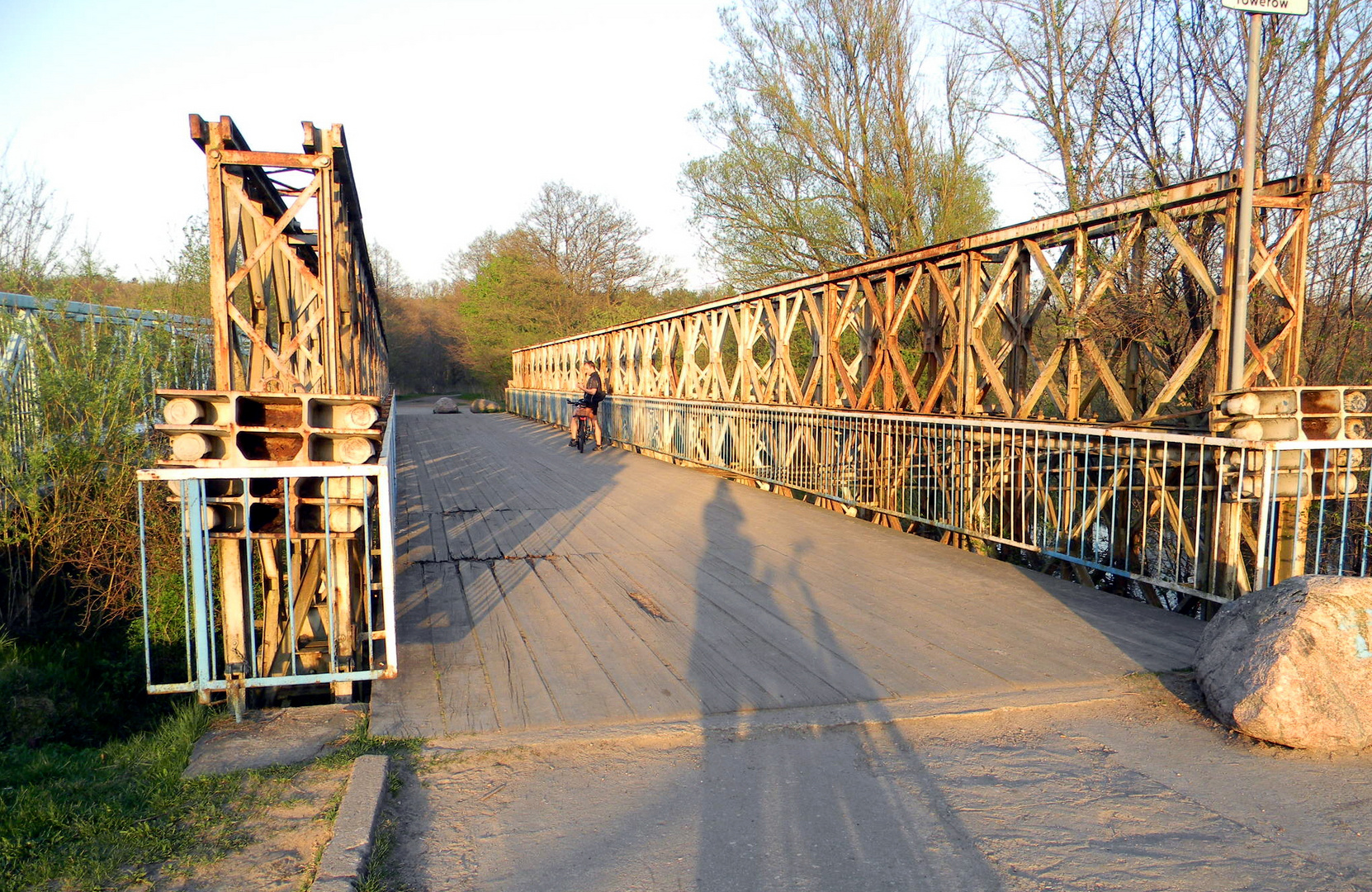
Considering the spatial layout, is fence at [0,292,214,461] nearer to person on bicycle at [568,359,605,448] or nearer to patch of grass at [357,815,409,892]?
patch of grass at [357,815,409,892]

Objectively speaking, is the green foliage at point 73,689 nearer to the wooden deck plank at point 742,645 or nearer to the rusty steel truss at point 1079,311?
the wooden deck plank at point 742,645

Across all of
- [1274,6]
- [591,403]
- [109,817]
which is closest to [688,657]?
[109,817]

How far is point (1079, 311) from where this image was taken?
7020 millimetres

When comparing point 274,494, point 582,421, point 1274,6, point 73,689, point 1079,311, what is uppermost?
point 1274,6

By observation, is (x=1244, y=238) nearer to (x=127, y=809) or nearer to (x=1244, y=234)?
(x=1244, y=234)

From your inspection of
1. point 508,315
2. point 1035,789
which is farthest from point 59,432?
point 508,315

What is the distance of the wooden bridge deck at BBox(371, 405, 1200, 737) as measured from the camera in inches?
169

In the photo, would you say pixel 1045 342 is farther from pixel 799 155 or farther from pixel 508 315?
pixel 508 315

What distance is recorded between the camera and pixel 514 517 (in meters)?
9.53

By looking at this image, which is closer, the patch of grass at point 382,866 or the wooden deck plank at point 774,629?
the patch of grass at point 382,866

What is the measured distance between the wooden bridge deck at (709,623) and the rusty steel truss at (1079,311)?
167 cm

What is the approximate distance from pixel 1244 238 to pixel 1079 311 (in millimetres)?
1694

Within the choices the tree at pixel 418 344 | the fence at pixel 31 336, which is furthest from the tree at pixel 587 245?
the fence at pixel 31 336

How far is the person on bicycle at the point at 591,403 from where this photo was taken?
17.2m
